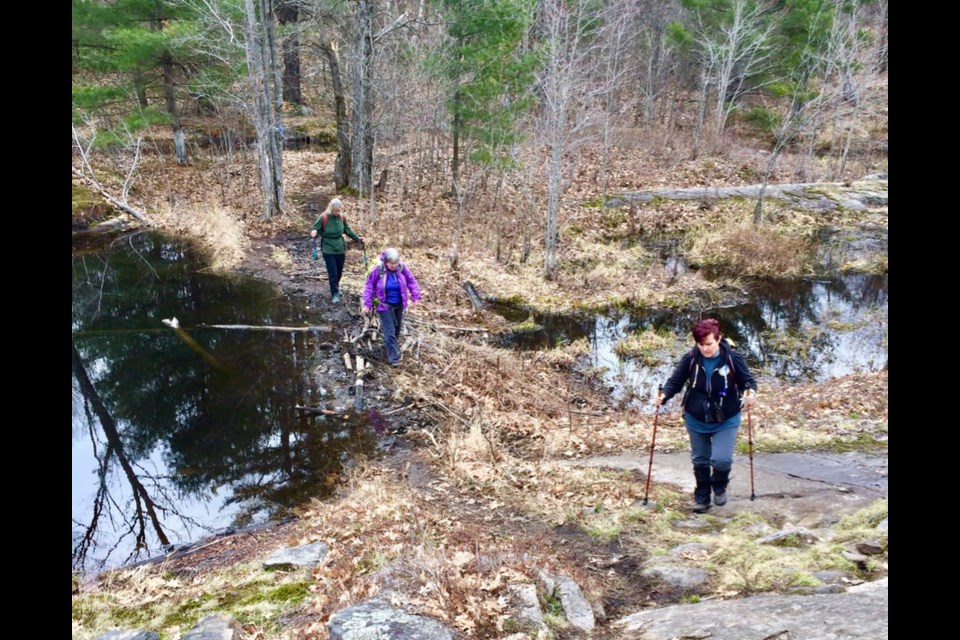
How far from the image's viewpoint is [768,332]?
15547mm

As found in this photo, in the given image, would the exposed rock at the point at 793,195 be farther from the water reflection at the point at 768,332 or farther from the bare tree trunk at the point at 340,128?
the bare tree trunk at the point at 340,128

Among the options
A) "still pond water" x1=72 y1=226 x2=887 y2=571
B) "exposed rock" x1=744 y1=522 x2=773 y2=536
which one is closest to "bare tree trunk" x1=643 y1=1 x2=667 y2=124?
"still pond water" x1=72 y1=226 x2=887 y2=571

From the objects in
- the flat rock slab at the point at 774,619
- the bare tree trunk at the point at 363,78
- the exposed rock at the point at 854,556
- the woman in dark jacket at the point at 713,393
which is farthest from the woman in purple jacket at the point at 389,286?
the bare tree trunk at the point at 363,78

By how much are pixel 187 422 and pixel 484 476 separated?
16.1 feet

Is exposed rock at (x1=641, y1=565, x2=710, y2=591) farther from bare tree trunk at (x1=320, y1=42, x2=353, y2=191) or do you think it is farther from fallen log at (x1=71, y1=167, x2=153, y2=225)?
bare tree trunk at (x1=320, y1=42, x2=353, y2=191)

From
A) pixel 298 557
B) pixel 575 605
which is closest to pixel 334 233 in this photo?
pixel 298 557

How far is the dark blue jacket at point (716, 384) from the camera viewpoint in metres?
5.83

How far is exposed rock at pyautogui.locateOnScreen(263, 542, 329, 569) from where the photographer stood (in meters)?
5.80

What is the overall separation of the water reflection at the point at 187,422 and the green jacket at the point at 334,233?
1.80m

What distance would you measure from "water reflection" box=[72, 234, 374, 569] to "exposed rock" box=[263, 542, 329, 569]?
1731 millimetres

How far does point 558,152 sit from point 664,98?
21.0 m

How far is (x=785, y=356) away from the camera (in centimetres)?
1410

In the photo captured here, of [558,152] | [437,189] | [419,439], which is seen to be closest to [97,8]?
[437,189]
